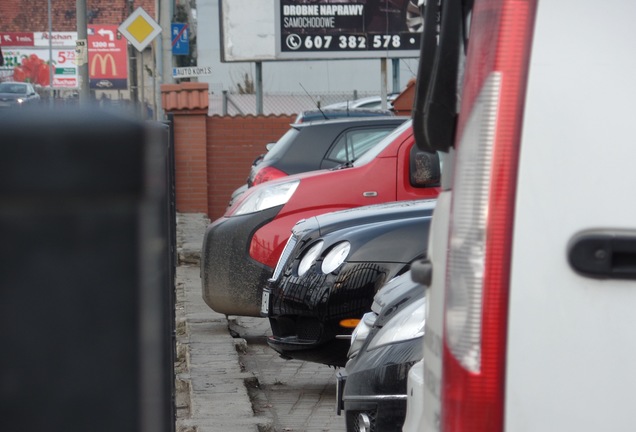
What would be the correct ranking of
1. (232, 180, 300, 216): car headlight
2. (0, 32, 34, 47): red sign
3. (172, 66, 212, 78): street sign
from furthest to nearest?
(0, 32, 34, 47): red sign
(172, 66, 212, 78): street sign
(232, 180, 300, 216): car headlight

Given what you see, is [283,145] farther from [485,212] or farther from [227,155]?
[485,212]

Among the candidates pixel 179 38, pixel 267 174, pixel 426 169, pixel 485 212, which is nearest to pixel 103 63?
pixel 179 38

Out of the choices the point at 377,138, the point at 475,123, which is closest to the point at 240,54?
the point at 377,138

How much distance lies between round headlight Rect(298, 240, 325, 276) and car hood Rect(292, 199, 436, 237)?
101mm

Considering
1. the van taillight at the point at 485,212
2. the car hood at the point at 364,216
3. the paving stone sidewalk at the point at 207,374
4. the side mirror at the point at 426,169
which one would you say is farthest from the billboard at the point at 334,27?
the van taillight at the point at 485,212

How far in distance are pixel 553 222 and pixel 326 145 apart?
959 cm

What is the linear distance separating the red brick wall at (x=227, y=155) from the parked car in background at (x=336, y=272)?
1111 centimetres

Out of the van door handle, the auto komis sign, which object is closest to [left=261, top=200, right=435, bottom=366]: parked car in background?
the van door handle

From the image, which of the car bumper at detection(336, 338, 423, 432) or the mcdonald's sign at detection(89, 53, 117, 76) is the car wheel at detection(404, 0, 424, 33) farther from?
the mcdonald's sign at detection(89, 53, 117, 76)

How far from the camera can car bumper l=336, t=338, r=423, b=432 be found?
4117 mm

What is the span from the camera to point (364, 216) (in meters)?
6.51

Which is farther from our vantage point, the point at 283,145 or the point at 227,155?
the point at 227,155

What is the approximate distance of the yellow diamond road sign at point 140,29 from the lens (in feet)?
63.4

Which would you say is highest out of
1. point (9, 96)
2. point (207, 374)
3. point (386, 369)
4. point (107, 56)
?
point (386, 369)
